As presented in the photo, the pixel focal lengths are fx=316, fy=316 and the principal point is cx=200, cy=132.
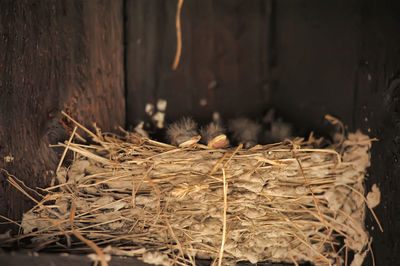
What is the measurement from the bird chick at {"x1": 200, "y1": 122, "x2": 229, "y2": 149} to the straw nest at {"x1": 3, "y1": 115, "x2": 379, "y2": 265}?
0.12 ft

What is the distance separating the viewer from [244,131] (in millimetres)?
1032

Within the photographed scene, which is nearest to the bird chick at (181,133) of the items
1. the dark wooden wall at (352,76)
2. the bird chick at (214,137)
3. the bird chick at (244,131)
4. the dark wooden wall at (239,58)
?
the bird chick at (214,137)

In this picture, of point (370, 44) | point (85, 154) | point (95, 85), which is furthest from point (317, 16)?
point (85, 154)

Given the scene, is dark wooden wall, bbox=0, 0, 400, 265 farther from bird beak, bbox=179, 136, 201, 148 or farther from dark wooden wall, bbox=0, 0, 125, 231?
bird beak, bbox=179, 136, 201, 148

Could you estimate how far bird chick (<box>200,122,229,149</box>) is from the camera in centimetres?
85

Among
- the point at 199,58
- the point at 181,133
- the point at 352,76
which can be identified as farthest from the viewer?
the point at 199,58

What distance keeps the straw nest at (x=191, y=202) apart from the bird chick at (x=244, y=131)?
0.44 feet

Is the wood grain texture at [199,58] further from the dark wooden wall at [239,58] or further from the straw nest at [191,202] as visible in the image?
the straw nest at [191,202]

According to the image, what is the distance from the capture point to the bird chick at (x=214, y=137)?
0.85 metres

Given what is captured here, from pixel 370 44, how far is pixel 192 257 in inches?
31.9

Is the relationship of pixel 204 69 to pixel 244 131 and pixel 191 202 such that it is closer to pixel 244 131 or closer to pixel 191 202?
pixel 244 131

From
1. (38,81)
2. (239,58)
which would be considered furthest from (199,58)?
(38,81)

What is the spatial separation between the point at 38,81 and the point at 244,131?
24.5 inches

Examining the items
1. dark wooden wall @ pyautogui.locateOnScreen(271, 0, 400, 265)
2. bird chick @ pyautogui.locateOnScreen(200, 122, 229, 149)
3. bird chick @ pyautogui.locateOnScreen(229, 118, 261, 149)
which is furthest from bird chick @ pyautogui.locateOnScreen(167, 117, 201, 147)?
dark wooden wall @ pyautogui.locateOnScreen(271, 0, 400, 265)
